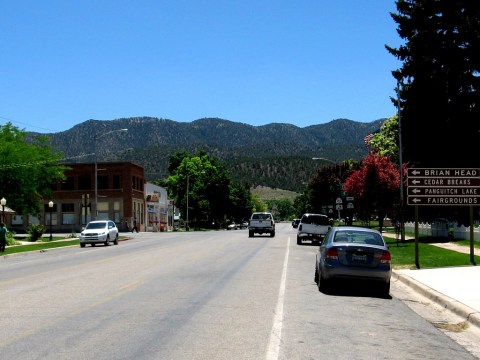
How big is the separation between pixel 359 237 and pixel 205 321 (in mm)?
6255

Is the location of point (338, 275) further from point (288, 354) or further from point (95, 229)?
point (95, 229)

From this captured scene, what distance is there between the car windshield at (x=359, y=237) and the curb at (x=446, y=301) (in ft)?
5.30

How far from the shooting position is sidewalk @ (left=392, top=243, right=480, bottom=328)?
41.2 ft

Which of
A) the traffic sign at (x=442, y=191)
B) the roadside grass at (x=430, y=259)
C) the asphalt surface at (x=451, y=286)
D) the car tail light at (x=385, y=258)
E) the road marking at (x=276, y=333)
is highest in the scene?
the traffic sign at (x=442, y=191)

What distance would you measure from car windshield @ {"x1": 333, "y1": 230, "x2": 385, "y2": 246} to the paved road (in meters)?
1.26

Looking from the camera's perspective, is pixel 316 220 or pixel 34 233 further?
pixel 34 233

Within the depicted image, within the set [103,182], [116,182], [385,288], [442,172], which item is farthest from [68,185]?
[385,288]

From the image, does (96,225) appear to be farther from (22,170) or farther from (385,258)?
(385,258)

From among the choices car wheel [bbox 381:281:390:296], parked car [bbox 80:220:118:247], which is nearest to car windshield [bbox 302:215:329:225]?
parked car [bbox 80:220:118:247]

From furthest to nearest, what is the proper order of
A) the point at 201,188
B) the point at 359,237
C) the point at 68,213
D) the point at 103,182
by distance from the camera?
1. the point at 201,188
2. the point at 68,213
3. the point at 103,182
4. the point at 359,237

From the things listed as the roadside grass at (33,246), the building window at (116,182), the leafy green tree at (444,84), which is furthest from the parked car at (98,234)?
the building window at (116,182)

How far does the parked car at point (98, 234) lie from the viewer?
44219mm

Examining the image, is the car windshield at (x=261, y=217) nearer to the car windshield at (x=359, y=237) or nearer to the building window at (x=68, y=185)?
the car windshield at (x=359, y=237)

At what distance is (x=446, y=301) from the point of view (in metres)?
13.5
